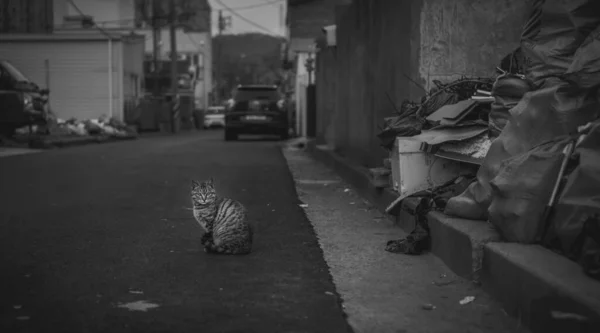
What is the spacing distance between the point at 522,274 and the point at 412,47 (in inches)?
184

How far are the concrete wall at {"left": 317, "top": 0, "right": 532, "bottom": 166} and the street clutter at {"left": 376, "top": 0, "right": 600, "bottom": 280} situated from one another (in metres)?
0.93

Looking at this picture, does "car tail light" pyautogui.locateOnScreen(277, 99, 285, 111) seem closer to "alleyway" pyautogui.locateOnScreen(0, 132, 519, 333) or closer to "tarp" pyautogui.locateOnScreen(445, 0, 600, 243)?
"alleyway" pyautogui.locateOnScreen(0, 132, 519, 333)

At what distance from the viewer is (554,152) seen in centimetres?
406

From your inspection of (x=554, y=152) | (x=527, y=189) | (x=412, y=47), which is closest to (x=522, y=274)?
(x=527, y=189)

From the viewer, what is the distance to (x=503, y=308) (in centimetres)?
400

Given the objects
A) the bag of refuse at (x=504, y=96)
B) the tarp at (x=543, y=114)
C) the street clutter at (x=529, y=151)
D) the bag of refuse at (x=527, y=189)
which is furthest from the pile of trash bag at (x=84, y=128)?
the bag of refuse at (x=527, y=189)

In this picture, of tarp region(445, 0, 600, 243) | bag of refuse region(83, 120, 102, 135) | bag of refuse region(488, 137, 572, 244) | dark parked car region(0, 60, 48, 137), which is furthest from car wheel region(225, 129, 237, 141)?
bag of refuse region(488, 137, 572, 244)

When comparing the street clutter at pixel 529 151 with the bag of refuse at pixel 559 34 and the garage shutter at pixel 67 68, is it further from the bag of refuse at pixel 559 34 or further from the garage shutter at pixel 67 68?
the garage shutter at pixel 67 68

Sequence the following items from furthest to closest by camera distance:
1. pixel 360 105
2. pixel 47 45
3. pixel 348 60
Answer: pixel 47 45 → pixel 348 60 → pixel 360 105

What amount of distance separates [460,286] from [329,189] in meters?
5.80

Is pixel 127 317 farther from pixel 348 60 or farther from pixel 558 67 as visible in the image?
pixel 348 60

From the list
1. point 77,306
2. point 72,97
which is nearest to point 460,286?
point 77,306

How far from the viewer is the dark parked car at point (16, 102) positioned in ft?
68.3

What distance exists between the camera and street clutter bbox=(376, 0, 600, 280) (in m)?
3.66
